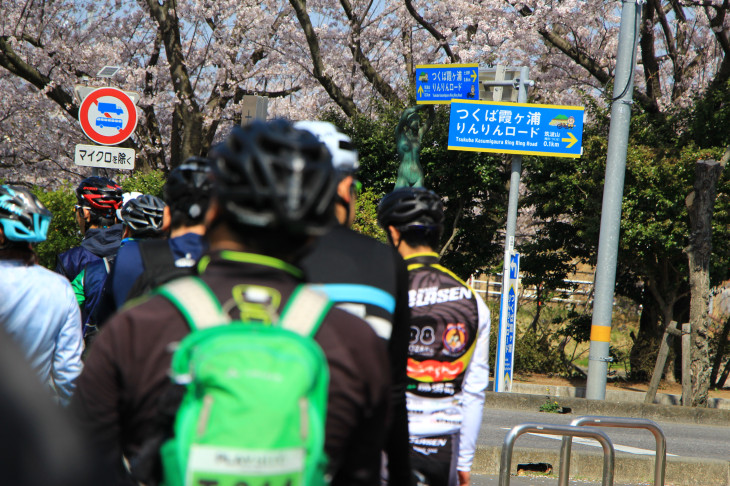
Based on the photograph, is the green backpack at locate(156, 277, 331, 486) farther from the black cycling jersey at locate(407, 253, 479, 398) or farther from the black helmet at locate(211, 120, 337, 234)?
the black cycling jersey at locate(407, 253, 479, 398)

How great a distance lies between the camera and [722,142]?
16.5 metres

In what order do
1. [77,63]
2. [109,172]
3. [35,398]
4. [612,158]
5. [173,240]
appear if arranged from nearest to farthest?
[35,398]
[173,240]
[612,158]
[77,63]
[109,172]

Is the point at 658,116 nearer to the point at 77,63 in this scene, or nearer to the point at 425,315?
the point at 77,63

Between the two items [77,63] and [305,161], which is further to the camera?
[77,63]

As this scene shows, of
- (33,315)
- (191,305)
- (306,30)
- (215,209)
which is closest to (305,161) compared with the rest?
(215,209)

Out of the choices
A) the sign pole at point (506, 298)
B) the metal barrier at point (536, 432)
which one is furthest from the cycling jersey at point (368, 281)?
the sign pole at point (506, 298)

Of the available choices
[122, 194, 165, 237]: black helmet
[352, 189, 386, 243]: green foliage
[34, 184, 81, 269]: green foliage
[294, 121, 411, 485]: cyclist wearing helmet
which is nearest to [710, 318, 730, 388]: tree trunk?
[352, 189, 386, 243]: green foliage

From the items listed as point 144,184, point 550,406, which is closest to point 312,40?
point 144,184

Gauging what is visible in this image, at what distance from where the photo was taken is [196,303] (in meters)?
1.50

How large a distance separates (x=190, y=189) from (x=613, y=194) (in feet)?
31.8

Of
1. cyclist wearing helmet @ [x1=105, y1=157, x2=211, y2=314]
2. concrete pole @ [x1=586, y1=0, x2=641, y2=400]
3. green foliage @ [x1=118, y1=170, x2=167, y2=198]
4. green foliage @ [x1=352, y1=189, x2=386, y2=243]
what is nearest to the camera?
cyclist wearing helmet @ [x1=105, y1=157, x2=211, y2=314]

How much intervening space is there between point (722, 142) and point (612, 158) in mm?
5793

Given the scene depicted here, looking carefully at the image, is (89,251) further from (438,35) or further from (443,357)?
(438,35)

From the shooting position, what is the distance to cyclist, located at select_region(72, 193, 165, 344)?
4.21 metres
